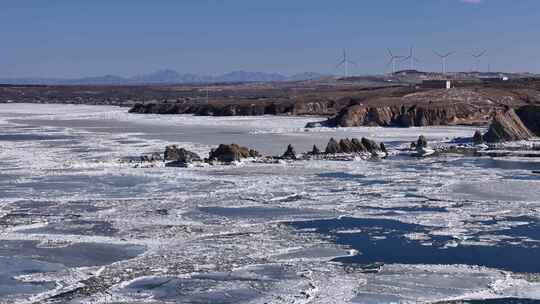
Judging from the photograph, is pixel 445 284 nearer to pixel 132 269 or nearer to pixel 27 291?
pixel 132 269

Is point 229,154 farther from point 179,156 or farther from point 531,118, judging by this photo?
point 531,118

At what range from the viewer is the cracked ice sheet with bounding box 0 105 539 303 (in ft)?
45.9

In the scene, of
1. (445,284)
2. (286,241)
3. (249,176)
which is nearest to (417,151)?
(249,176)

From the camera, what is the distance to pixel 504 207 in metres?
20.5

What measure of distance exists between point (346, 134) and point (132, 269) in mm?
34470

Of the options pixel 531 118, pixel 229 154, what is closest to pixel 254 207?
pixel 229 154

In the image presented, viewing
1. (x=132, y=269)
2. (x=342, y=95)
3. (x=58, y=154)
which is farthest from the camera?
(x=342, y=95)

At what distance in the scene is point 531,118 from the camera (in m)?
45.2

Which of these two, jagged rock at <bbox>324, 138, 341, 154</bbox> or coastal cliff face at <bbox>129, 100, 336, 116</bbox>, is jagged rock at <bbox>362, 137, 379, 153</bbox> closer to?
jagged rock at <bbox>324, 138, 341, 154</bbox>

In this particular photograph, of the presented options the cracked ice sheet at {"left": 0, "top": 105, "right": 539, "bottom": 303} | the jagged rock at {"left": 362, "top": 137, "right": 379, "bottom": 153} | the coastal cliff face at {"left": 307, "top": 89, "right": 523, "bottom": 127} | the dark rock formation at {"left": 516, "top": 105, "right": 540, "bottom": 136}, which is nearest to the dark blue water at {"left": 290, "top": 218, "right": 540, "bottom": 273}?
the cracked ice sheet at {"left": 0, "top": 105, "right": 539, "bottom": 303}

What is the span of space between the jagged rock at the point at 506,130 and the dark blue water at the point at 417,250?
78.5ft

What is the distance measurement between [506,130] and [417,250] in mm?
27508

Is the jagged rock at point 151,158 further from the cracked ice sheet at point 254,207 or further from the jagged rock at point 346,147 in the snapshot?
the jagged rock at point 346,147

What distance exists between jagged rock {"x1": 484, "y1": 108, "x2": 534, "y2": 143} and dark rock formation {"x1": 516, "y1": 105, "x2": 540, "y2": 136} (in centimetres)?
102
